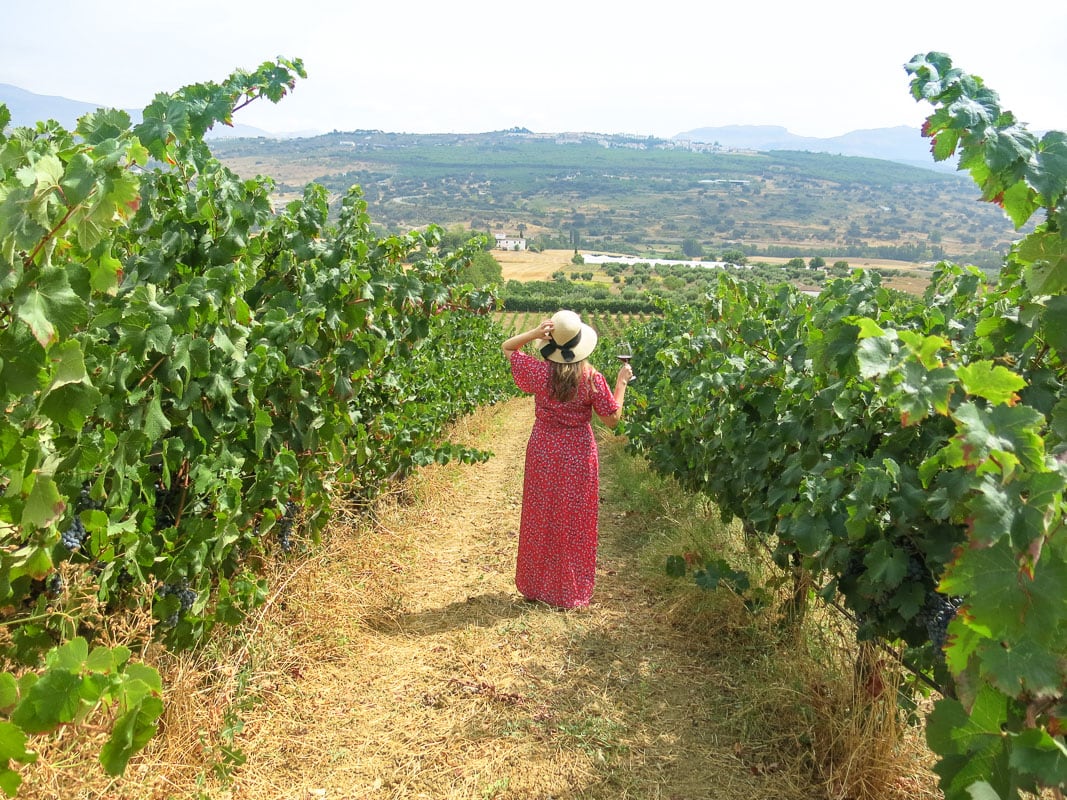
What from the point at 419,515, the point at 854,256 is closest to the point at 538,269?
the point at 854,256

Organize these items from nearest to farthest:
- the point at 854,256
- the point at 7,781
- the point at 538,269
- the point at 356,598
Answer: the point at 7,781, the point at 356,598, the point at 538,269, the point at 854,256

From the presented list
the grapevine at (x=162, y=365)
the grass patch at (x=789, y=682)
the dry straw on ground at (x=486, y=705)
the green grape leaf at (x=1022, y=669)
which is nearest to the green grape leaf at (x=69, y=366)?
the grapevine at (x=162, y=365)

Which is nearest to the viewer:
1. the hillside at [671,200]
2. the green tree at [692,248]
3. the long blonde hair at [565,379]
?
the long blonde hair at [565,379]

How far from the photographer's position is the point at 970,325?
10.5ft

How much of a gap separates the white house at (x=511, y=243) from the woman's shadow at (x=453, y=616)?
108291 mm

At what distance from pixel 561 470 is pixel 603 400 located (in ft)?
1.72

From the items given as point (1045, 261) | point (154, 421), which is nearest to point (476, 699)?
point (154, 421)

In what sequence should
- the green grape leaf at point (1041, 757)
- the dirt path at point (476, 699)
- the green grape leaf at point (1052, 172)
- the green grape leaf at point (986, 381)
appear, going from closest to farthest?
the green grape leaf at point (1041, 757) → the green grape leaf at point (986, 381) → the green grape leaf at point (1052, 172) → the dirt path at point (476, 699)

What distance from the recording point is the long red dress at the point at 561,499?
4.43 meters

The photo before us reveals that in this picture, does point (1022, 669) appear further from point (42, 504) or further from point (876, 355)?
point (42, 504)

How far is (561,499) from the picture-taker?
4449 millimetres

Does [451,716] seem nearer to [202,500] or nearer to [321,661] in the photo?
[321,661]

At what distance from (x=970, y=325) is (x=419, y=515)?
15.1 ft

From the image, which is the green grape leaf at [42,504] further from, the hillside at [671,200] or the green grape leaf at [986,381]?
the hillside at [671,200]
